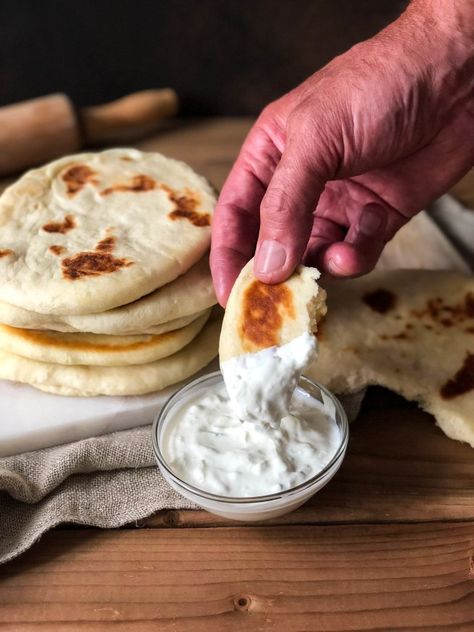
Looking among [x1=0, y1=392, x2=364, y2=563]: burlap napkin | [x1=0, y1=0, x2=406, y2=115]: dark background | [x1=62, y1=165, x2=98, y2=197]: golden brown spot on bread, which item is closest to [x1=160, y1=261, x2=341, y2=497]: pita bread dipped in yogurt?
[x1=0, y1=392, x2=364, y2=563]: burlap napkin

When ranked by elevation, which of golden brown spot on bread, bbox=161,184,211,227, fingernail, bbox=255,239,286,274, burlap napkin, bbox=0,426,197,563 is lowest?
burlap napkin, bbox=0,426,197,563

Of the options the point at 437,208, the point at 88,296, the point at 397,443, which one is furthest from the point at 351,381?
the point at 437,208

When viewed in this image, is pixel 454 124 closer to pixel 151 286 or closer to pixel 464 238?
pixel 464 238

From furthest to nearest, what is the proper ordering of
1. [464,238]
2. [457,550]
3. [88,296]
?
[464,238] → [88,296] → [457,550]

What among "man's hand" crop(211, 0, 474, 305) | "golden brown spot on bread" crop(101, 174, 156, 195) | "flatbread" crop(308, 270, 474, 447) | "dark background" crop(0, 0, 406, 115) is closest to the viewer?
"man's hand" crop(211, 0, 474, 305)

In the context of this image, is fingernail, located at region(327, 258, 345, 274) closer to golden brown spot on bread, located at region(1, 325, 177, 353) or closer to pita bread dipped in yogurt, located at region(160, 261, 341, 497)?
pita bread dipped in yogurt, located at region(160, 261, 341, 497)

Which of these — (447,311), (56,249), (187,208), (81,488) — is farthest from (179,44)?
(81,488)
